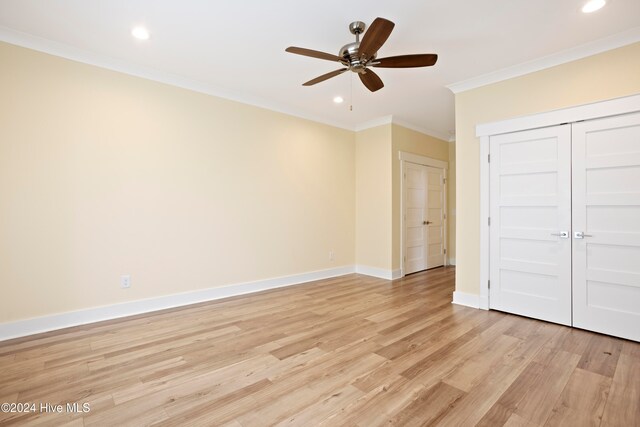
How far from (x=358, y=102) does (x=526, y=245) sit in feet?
9.41

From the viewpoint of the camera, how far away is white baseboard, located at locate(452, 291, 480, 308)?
359 centimetres

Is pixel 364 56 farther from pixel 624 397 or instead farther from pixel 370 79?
pixel 624 397

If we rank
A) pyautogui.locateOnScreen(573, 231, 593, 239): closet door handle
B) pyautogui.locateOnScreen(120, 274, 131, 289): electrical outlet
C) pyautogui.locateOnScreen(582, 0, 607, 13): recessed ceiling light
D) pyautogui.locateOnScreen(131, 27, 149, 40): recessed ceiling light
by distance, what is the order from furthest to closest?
pyautogui.locateOnScreen(120, 274, 131, 289): electrical outlet < pyautogui.locateOnScreen(573, 231, 593, 239): closet door handle < pyautogui.locateOnScreen(131, 27, 149, 40): recessed ceiling light < pyautogui.locateOnScreen(582, 0, 607, 13): recessed ceiling light

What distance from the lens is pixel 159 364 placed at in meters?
2.28

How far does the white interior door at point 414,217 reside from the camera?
545 cm

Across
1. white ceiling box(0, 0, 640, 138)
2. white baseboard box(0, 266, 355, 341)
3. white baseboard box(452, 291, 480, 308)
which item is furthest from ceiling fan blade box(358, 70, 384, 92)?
white baseboard box(0, 266, 355, 341)

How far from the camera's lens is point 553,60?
9.97ft

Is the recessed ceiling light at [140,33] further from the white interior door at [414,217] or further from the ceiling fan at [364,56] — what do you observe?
the white interior door at [414,217]

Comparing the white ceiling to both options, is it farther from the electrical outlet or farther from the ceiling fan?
the electrical outlet

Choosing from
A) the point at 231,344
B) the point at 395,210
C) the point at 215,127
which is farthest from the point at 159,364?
the point at 395,210

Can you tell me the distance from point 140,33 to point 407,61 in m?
2.41

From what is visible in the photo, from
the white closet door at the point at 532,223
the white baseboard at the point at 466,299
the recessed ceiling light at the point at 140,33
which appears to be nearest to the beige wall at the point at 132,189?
the recessed ceiling light at the point at 140,33

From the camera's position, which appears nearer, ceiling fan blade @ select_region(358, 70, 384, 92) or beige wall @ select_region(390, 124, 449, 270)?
ceiling fan blade @ select_region(358, 70, 384, 92)

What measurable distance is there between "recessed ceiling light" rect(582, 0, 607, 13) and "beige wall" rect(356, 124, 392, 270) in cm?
293
